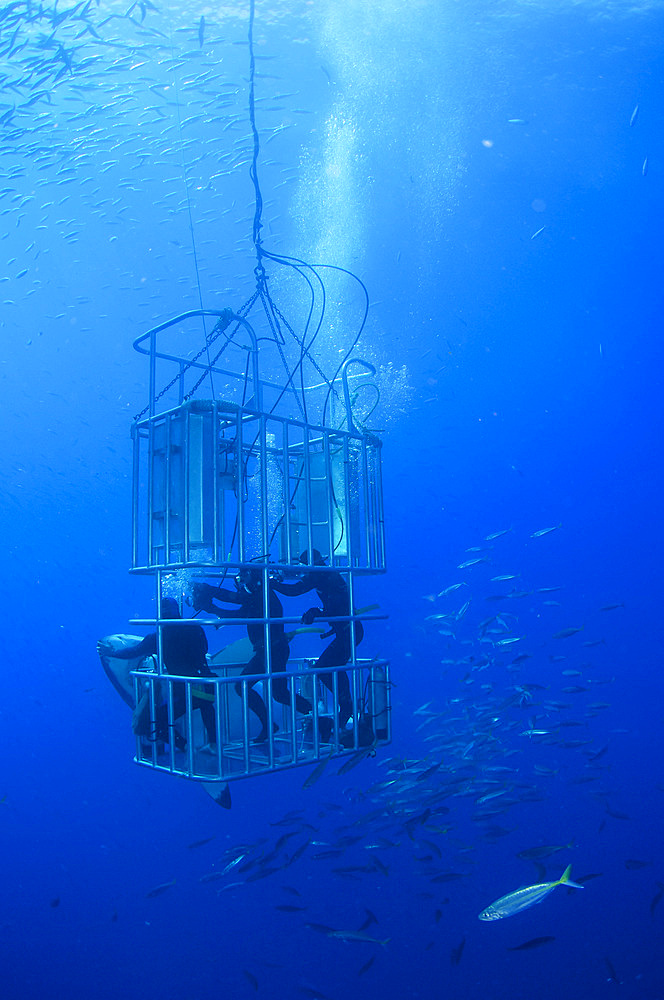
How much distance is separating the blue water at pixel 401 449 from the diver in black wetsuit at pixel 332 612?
159 cm

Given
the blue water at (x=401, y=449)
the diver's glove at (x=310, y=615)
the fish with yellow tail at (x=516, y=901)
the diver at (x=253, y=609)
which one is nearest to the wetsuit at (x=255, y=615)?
the diver at (x=253, y=609)

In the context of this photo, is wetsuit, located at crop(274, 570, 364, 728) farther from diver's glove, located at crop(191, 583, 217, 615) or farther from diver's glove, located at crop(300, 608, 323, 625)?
diver's glove, located at crop(191, 583, 217, 615)

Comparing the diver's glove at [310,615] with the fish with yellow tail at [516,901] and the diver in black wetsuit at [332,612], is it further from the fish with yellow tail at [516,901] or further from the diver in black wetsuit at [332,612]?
the fish with yellow tail at [516,901]

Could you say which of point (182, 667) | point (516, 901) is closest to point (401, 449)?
point (516, 901)

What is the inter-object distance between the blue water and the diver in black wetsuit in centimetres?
159

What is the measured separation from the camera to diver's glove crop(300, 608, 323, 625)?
3.77 m

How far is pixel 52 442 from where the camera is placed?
3116 cm

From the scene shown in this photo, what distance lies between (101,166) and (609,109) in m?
14.2

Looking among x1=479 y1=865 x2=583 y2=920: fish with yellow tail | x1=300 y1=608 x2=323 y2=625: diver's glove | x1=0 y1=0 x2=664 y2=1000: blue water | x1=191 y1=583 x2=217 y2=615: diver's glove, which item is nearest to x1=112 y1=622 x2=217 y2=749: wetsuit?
x1=191 y1=583 x2=217 y2=615: diver's glove

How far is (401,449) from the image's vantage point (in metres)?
24.2

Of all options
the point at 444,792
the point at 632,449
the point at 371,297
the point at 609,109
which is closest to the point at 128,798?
the point at 444,792

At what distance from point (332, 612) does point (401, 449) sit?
20188mm

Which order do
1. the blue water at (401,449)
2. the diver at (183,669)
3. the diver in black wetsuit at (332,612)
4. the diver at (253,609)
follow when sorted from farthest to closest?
the blue water at (401,449)
the diver in black wetsuit at (332,612)
the diver at (253,609)
the diver at (183,669)

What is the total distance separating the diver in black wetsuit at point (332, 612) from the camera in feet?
13.0
